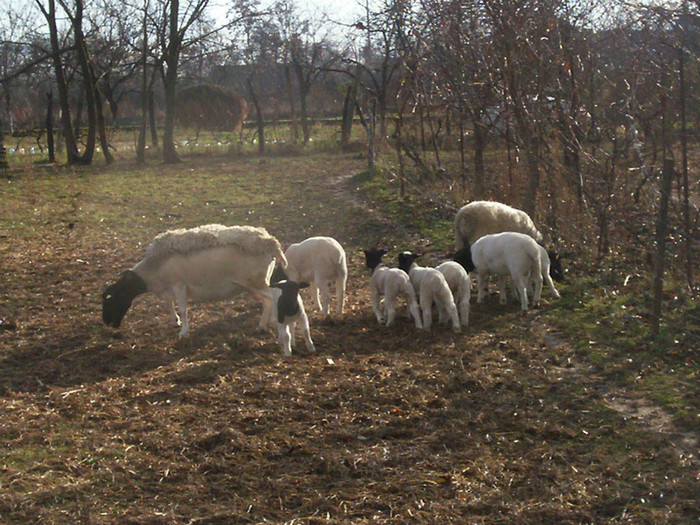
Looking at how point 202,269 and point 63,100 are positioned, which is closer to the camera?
point 202,269

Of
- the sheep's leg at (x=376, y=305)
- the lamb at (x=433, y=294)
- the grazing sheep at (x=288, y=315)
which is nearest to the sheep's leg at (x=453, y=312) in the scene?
the lamb at (x=433, y=294)

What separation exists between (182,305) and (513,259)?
3264mm

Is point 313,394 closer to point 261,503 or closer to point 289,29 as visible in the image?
point 261,503

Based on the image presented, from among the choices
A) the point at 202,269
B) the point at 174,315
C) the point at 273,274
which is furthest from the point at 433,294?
the point at 174,315

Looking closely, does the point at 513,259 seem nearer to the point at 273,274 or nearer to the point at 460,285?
the point at 460,285

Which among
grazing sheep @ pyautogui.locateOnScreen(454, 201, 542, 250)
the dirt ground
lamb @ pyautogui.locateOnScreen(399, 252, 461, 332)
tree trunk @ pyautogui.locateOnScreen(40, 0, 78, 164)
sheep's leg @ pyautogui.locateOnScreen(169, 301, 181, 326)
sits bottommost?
the dirt ground

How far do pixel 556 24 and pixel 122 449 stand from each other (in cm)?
806

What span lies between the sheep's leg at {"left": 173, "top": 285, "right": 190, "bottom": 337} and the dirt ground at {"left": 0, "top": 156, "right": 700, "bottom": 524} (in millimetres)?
170

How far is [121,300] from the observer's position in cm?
774

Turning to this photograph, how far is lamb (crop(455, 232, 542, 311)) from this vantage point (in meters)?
8.10

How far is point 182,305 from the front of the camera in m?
7.62

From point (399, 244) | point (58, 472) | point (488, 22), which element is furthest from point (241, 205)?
point (58, 472)

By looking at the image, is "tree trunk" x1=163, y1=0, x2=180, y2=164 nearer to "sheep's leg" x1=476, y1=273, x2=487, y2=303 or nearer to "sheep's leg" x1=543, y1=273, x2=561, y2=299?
"sheep's leg" x1=476, y1=273, x2=487, y2=303

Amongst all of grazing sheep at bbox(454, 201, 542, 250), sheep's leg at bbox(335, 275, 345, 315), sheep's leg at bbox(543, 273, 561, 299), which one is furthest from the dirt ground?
grazing sheep at bbox(454, 201, 542, 250)
